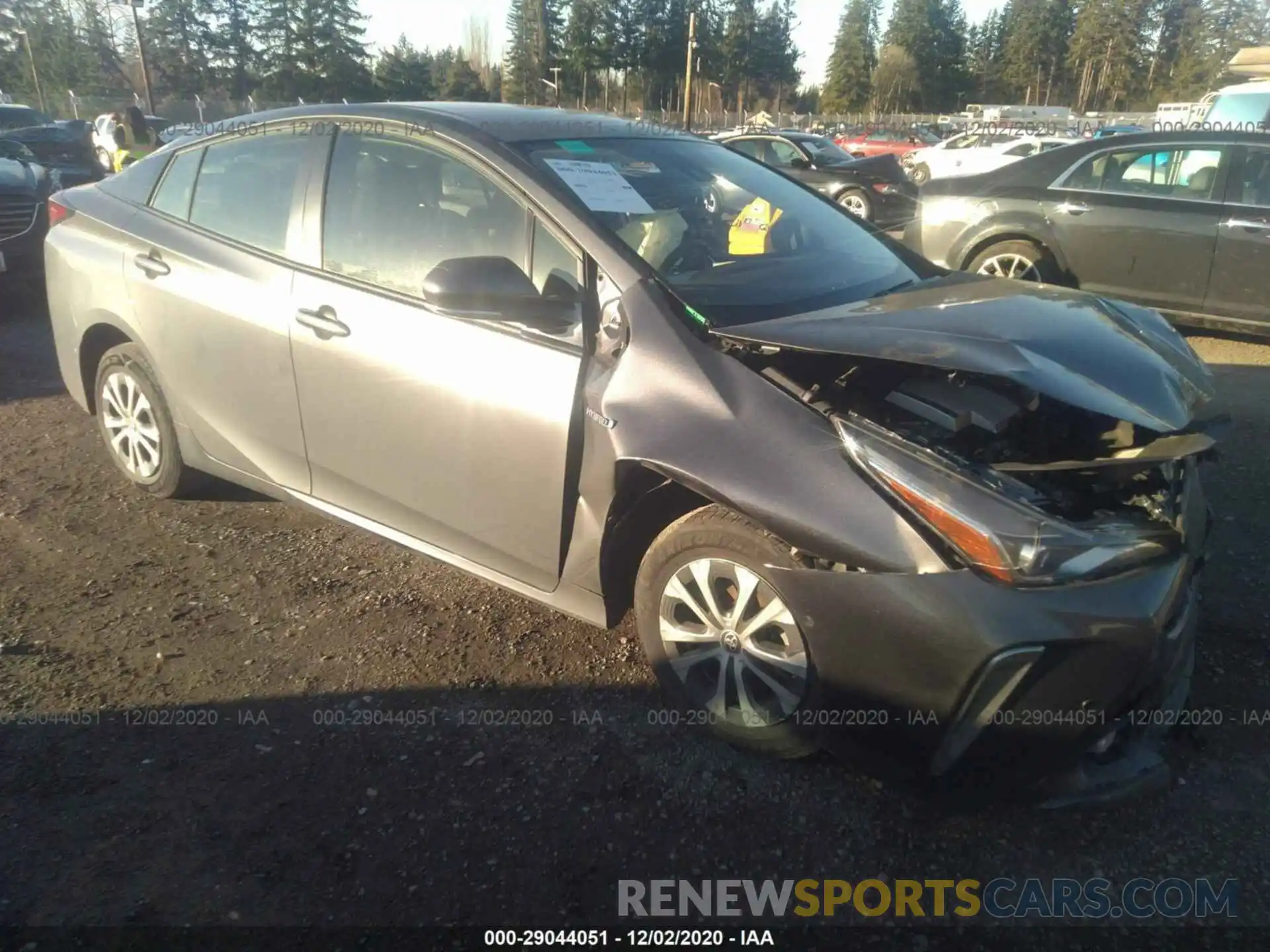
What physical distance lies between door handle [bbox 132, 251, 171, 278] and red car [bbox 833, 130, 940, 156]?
28.6 m

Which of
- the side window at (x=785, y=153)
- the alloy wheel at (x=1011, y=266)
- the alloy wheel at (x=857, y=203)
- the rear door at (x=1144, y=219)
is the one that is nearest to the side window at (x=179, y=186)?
the alloy wheel at (x=1011, y=266)

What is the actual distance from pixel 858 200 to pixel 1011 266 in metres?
6.93

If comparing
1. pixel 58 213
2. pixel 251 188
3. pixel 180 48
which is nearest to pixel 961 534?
pixel 251 188

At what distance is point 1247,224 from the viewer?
636 centimetres

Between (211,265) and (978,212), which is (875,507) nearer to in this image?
(211,265)

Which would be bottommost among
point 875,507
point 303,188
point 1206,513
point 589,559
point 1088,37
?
point 589,559

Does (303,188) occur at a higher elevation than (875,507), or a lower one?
higher

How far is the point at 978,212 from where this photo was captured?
714 centimetres

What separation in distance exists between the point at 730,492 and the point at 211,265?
7.63 ft

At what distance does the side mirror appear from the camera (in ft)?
8.46

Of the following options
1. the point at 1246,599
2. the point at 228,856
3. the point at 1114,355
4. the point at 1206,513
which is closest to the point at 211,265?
the point at 228,856

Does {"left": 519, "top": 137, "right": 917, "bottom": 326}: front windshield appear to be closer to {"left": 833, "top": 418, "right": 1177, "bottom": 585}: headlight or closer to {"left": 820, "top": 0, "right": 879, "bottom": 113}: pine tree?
{"left": 833, "top": 418, "right": 1177, "bottom": 585}: headlight

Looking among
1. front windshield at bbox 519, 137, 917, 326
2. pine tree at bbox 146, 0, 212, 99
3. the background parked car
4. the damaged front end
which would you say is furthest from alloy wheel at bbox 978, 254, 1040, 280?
pine tree at bbox 146, 0, 212, 99

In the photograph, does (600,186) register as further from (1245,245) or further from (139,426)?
(1245,245)
